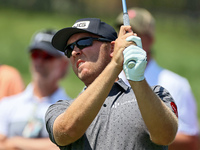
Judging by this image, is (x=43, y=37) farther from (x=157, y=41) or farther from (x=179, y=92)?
(x=157, y=41)

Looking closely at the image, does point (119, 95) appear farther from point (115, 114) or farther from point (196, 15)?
point (196, 15)

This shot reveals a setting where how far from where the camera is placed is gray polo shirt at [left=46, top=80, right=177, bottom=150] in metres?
2.69

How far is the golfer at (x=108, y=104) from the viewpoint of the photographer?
8.11 ft

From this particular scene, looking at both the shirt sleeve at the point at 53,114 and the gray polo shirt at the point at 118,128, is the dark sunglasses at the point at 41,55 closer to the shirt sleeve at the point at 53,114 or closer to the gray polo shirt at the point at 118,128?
the shirt sleeve at the point at 53,114

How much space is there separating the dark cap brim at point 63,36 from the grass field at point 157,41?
26.7ft

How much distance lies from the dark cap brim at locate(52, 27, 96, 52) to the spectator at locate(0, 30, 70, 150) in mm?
1953

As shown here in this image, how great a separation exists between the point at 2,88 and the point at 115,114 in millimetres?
3476

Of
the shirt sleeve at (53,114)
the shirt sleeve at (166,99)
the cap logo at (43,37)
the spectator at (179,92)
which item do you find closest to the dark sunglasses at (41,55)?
the cap logo at (43,37)

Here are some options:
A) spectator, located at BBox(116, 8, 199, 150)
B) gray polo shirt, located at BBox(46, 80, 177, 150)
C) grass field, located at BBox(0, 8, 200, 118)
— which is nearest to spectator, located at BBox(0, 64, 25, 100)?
spectator, located at BBox(116, 8, 199, 150)

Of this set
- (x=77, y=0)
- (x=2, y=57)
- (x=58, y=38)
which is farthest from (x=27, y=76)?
(x=58, y=38)

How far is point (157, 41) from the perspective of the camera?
17.0 meters

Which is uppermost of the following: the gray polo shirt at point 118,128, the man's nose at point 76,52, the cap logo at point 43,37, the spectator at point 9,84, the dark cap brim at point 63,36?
the dark cap brim at point 63,36

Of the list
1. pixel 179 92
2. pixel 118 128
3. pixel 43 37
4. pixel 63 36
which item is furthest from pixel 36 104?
pixel 118 128

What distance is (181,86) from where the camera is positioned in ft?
15.0
